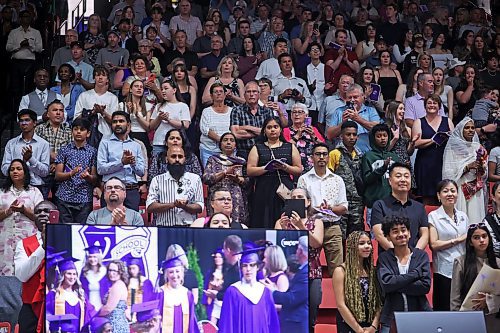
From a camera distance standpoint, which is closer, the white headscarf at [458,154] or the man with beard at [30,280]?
the man with beard at [30,280]

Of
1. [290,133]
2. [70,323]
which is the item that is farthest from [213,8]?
[70,323]

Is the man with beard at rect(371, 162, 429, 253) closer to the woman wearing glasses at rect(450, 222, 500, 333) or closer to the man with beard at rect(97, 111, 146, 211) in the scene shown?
the woman wearing glasses at rect(450, 222, 500, 333)

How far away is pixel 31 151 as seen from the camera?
8680 millimetres

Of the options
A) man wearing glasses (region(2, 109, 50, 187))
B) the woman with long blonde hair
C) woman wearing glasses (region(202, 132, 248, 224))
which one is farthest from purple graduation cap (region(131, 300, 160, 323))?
man wearing glasses (region(2, 109, 50, 187))

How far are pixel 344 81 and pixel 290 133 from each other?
144 cm

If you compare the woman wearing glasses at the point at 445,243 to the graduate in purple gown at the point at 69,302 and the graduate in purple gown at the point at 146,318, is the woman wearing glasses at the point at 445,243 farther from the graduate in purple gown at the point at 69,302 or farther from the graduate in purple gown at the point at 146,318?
the graduate in purple gown at the point at 69,302

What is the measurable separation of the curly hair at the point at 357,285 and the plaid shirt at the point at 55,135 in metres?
3.56

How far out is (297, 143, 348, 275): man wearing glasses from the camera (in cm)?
779

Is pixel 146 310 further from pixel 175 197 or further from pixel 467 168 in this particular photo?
pixel 467 168

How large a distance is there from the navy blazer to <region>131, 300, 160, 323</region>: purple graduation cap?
24.9 inches

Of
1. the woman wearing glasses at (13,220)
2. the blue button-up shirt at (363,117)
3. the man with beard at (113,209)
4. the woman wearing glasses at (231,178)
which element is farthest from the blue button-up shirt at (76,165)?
the blue button-up shirt at (363,117)

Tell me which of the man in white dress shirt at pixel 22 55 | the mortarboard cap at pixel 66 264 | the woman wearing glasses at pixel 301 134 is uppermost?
the man in white dress shirt at pixel 22 55

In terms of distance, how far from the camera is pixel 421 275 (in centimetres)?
654

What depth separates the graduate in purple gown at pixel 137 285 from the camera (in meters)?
5.01
